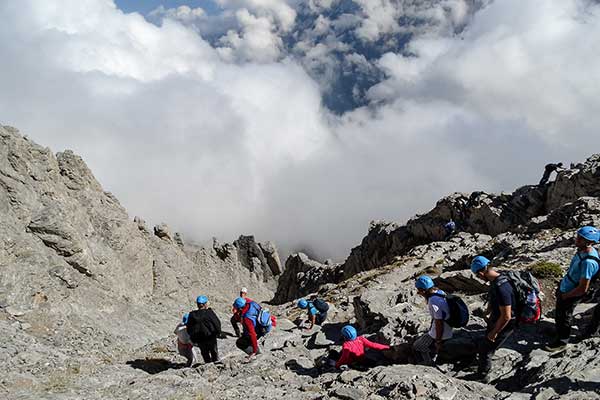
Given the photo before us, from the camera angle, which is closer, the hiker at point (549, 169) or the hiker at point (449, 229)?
the hiker at point (549, 169)

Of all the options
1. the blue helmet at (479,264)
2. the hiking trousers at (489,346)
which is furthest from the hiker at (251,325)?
the blue helmet at (479,264)

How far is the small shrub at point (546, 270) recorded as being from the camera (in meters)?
22.2

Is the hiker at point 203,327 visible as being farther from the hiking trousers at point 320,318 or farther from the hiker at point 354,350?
the hiking trousers at point 320,318

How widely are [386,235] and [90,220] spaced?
5096 centimetres

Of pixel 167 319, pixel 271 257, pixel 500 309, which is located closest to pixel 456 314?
pixel 500 309

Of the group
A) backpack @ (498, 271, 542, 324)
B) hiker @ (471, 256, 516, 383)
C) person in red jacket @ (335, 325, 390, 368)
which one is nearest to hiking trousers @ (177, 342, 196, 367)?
person in red jacket @ (335, 325, 390, 368)

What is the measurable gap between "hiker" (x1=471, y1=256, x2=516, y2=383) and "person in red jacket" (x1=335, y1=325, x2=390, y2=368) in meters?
3.32

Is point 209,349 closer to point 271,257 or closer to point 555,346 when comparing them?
point 555,346

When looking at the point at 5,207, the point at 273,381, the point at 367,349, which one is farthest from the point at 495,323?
the point at 5,207

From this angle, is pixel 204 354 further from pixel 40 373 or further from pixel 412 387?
pixel 412 387

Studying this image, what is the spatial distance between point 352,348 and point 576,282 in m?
6.52

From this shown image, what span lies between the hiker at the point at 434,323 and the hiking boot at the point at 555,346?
8.63 ft

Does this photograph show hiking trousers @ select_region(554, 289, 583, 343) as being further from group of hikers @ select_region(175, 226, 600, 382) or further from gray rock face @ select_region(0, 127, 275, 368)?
gray rock face @ select_region(0, 127, 275, 368)

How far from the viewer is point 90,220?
1213 inches
